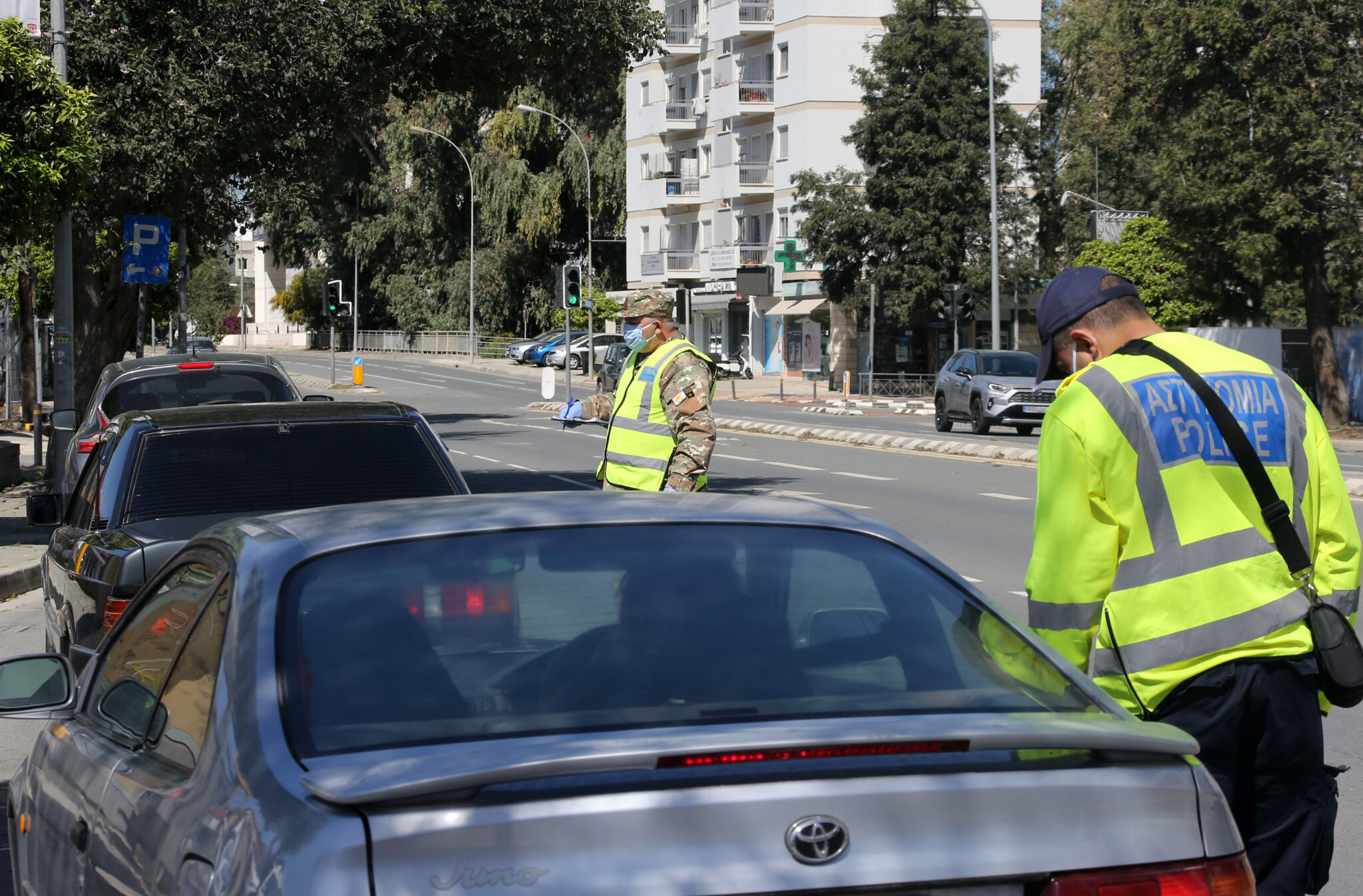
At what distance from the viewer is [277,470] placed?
6637mm

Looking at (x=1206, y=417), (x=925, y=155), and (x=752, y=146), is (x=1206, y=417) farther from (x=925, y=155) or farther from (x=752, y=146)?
(x=752, y=146)

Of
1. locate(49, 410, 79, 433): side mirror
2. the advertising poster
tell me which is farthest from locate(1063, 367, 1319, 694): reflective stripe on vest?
the advertising poster

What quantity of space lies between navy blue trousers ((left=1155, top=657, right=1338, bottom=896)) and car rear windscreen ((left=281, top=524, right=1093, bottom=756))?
591 millimetres

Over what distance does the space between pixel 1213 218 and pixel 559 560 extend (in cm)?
3147

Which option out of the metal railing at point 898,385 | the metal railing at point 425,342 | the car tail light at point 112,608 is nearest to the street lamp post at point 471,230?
the metal railing at point 425,342

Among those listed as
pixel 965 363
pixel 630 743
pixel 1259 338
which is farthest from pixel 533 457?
pixel 630 743

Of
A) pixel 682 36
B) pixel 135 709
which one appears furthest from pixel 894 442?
pixel 682 36

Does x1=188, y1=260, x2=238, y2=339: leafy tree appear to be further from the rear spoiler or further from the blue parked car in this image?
the rear spoiler

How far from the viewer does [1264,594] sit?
3.28 metres

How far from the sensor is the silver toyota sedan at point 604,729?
2092mm

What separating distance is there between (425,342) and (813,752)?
Result: 81.0 meters

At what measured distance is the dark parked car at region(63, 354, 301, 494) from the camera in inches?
439

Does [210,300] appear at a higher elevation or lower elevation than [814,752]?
higher

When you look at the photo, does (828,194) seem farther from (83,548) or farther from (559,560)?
(559,560)
